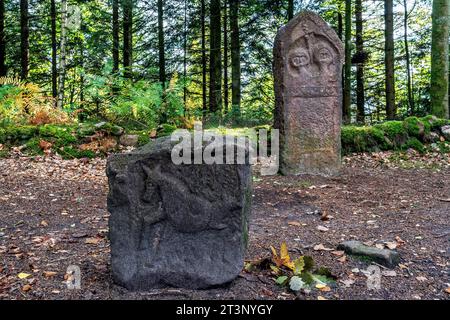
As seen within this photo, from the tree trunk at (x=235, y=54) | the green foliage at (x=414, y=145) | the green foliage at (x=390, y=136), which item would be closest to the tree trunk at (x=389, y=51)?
the green foliage at (x=390, y=136)

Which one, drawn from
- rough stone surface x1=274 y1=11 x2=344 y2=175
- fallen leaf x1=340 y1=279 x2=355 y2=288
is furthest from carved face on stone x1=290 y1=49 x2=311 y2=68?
→ fallen leaf x1=340 y1=279 x2=355 y2=288

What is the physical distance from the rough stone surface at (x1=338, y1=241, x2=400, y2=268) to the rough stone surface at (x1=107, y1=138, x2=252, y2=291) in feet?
3.59

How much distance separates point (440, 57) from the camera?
933cm

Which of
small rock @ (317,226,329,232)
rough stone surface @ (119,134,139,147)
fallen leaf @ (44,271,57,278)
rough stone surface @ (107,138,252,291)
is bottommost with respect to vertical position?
fallen leaf @ (44,271,57,278)

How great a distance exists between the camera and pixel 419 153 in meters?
8.48

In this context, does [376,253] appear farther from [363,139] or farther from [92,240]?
[363,139]

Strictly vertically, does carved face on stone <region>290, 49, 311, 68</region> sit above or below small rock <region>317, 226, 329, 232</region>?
above

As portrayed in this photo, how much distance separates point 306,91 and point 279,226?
9.95 ft

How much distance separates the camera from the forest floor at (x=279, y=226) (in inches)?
114

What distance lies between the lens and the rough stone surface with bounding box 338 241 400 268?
10.8 ft

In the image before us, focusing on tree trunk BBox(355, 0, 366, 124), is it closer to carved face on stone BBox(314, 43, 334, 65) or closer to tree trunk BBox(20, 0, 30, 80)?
carved face on stone BBox(314, 43, 334, 65)

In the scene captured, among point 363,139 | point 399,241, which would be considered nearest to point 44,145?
point 363,139

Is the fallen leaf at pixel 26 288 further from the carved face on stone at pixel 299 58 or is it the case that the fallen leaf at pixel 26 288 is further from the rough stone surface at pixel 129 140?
the rough stone surface at pixel 129 140

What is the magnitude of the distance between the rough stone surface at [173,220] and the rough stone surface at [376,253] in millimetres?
1095
